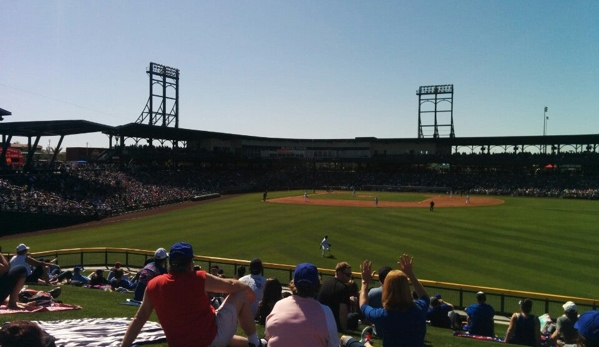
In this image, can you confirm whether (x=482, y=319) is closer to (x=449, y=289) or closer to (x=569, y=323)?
(x=569, y=323)

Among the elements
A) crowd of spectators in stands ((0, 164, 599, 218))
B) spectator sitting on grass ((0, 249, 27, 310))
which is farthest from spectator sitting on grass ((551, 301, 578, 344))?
crowd of spectators in stands ((0, 164, 599, 218))

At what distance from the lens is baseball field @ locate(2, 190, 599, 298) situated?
787 inches

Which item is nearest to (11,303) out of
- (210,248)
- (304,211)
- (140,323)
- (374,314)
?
(140,323)

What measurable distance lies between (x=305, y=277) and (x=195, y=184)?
6340 centimetres

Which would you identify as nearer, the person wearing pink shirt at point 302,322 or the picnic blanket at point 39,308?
the person wearing pink shirt at point 302,322

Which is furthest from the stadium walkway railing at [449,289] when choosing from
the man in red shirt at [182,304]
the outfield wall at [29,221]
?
the outfield wall at [29,221]

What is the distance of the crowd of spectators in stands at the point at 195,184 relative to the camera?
3991cm

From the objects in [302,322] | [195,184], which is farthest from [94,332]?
[195,184]

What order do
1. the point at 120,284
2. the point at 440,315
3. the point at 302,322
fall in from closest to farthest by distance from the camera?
the point at 302,322, the point at 440,315, the point at 120,284

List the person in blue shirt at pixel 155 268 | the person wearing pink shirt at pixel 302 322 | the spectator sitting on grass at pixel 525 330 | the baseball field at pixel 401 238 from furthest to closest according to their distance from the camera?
the baseball field at pixel 401 238 < the spectator sitting on grass at pixel 525 330 < the person in blue shirt at pixel 155 268 < the person wearing pink shirt at pixel 302 322

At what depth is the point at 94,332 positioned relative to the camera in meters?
6.02

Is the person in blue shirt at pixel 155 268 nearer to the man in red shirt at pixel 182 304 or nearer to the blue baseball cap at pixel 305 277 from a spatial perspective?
the man in red shirt at pixel 182 304

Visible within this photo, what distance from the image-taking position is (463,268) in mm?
20438

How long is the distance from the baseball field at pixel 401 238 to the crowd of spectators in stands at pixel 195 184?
4525mm
